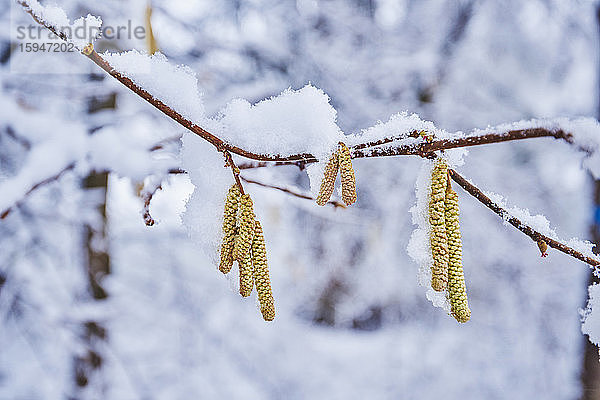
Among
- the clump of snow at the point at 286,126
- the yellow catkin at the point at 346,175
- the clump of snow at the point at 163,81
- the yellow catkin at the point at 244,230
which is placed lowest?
the yellow catkin at the point at 244,230

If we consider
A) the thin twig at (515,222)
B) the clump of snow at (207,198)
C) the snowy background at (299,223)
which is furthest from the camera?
the snowy background at (299,223)

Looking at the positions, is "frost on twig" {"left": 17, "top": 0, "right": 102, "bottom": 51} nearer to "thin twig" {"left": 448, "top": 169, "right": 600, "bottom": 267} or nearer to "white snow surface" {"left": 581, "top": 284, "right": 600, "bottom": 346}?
"thin twig" {"left": 448, "top": 169, "right": 600, "bottom": 267}

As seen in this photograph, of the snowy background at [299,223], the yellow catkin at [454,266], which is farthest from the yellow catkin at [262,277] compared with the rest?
the snowy background at [299,223]

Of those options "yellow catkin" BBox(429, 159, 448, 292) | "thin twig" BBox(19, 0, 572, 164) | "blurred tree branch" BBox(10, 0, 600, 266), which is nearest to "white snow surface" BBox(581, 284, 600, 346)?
"blurred tree branch" BBox(10, 0, 600, 266)

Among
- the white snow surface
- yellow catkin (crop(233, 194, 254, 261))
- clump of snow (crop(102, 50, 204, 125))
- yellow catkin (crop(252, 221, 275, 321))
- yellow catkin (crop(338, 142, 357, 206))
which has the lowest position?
the white snow surface

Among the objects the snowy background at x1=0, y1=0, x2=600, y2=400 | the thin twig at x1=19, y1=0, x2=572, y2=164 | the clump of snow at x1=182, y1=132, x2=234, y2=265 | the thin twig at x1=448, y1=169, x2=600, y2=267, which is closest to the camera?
the thin twig at x1=19, y1=0, x2=572, y2=164

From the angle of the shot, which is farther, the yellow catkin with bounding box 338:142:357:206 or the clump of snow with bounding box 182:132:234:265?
the clump of snow with bounding box 182:132:234:265

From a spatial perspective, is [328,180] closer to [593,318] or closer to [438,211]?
A: [438,211]

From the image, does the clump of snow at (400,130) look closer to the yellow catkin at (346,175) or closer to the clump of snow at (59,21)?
the yellow catkin at (346,175)
